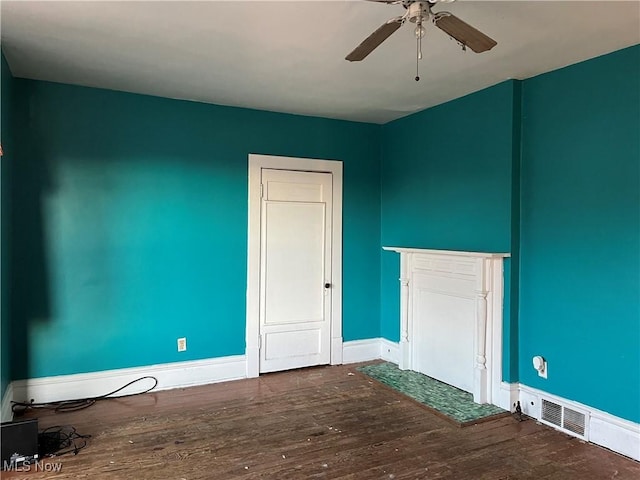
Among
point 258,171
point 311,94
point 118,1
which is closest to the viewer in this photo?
point 118,1

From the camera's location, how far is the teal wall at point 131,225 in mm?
3529

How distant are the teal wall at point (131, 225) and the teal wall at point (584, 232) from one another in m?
2.17

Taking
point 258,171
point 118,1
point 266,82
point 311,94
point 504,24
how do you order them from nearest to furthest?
point 118,1 < point 504,24 < point 266,82 < point 311,94 < point 258,171

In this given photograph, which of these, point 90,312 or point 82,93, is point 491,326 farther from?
point 82,93

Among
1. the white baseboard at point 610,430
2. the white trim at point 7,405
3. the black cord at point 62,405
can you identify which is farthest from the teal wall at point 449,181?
the white trim at point 7,405

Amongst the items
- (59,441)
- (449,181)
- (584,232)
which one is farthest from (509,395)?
(59,441)

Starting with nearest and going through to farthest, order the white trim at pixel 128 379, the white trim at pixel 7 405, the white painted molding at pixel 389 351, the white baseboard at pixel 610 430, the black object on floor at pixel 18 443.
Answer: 1. the black object on floor at pixel 18 443
2. the white baseboard at pixel 610 430
3. the white trim at pixel 7 405
4. the white trim at pixel 128 379
5. the white painted molding at pixel 389 351

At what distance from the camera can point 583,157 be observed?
3053mm

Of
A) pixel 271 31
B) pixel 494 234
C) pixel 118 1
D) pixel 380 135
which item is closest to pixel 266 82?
pixel 271 31

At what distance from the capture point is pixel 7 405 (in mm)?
3168

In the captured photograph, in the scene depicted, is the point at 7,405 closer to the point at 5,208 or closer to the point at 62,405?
the point at 62,405

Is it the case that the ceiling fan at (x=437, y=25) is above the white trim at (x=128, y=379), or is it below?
above

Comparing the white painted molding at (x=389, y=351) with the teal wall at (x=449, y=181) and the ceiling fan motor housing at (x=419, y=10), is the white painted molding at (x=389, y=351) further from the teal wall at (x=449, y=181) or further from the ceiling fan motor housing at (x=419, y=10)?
the ceiling fan motor housing at (x=419, y=10)

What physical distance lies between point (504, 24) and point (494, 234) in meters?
1.61
